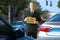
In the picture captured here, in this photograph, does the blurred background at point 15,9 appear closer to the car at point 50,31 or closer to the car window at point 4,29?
the car at point 50,31

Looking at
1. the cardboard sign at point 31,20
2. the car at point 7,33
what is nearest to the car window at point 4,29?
the car at point 7,33

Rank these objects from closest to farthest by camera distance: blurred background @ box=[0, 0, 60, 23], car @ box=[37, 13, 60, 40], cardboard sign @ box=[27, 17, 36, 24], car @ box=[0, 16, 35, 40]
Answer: car @ box=[0, 16, 35, 40], car @ box=[37, 13, 60, 40], cardboard sign @ box=[27, 17, 36, 24], blurred background @ box=[0, 0, 60, 23]

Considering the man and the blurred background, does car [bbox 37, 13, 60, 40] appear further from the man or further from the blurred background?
the blurred background

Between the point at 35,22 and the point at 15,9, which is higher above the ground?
the point at 15,9

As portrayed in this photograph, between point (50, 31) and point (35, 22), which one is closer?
point (50, 31)

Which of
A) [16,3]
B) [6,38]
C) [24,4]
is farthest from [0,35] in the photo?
[24,4]

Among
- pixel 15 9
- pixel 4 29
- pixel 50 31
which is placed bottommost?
pixel 50 31

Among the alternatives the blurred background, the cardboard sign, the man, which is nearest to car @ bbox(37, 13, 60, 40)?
the man

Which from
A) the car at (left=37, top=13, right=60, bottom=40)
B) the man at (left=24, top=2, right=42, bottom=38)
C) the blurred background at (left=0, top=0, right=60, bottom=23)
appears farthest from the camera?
the blurred background at (left=0, top=0, right=60, bottom=23)

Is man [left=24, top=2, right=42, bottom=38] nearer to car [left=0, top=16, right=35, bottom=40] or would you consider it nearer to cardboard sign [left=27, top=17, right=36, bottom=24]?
cardboard sign [left=27, top=17, right=36, bottom=24]

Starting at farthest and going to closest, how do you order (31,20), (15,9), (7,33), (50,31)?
(15,9)
(31,20)
(50,31)
(7,33)

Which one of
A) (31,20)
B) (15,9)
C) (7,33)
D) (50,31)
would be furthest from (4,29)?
(15,9)

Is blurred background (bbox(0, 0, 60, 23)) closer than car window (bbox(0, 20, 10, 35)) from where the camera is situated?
No

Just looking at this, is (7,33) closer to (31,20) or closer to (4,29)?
(4,29)
